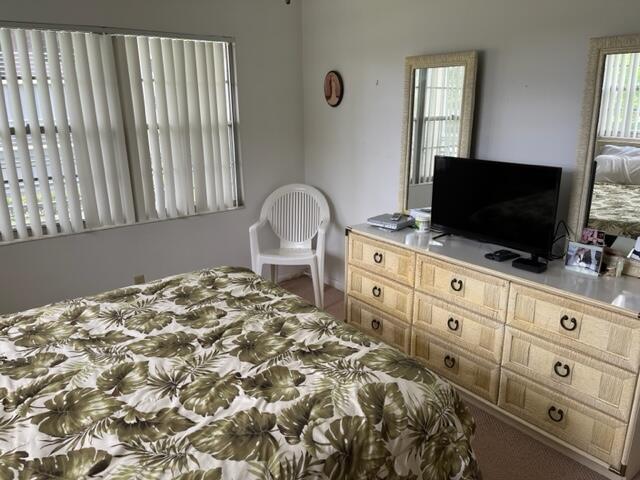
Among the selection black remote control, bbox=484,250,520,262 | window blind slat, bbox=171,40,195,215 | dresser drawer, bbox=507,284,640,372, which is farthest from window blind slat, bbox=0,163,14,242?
dresser drawer, bbox=507,284,640,372

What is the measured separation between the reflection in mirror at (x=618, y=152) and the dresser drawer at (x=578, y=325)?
53 cm

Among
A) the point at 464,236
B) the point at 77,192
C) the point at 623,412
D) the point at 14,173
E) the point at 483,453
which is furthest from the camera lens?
the point at 77,192

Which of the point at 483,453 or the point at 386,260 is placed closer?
the point at 483,453

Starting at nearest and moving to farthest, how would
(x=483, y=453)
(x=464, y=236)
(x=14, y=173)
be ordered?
(x=483, y=453)
(x=464, y=236)
(x=14, y=173)

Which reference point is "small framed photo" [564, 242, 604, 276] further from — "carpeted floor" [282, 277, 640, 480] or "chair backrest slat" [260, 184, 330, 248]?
"chair backrest slat" [260, 184, 330, 248]

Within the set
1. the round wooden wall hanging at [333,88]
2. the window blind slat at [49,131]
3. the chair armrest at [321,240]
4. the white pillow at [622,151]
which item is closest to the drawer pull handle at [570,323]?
the white pillow at [622,151]

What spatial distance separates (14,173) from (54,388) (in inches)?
74.6

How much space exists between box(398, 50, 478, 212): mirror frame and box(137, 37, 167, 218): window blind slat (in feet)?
5.70

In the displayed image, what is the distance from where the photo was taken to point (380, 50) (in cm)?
333

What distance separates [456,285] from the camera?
251 centimetres

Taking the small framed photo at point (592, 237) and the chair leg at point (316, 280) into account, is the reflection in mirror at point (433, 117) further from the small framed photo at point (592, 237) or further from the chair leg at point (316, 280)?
the chair leg at point (316, 280)

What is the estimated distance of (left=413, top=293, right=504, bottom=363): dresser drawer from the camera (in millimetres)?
2395

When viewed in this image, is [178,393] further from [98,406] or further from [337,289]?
[337,289]

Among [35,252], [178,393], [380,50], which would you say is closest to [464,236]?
[380,50]
